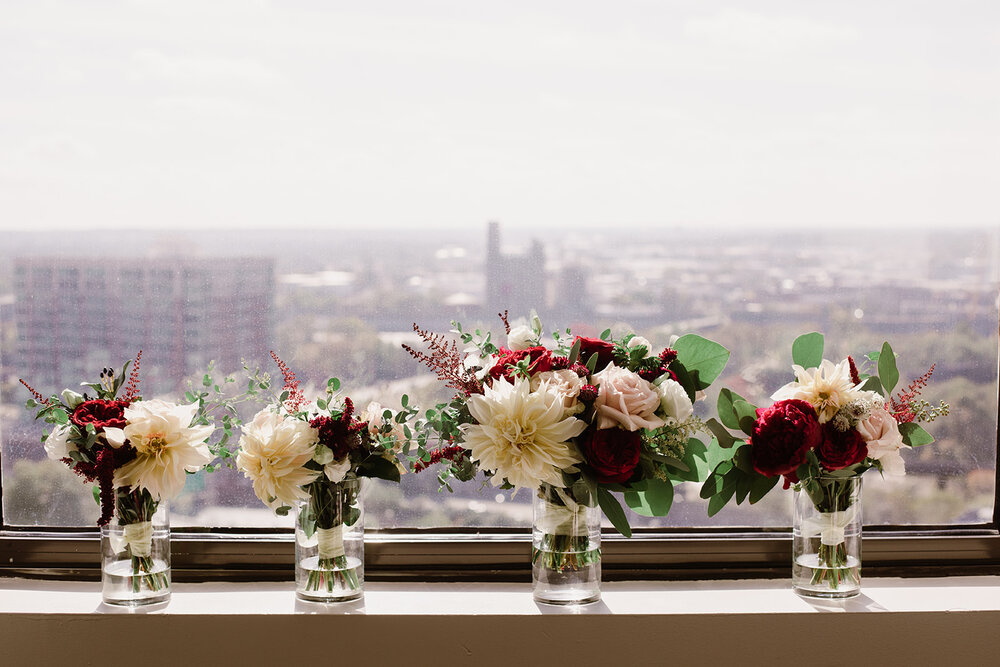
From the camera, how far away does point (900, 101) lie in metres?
1.68

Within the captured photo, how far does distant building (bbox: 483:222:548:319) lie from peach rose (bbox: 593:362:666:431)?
1.04ft

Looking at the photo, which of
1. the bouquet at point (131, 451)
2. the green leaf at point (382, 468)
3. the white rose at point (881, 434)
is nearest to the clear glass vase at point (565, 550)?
the green leaf at point (382, 468)

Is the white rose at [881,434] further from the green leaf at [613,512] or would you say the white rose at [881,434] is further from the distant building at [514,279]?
the distant building at [514,279]

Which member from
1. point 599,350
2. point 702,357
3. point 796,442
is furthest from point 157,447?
point 796,442

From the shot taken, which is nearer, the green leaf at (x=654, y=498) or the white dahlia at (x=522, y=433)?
the white dahlia at (x=522, y=433)

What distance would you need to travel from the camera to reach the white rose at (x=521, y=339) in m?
1.46

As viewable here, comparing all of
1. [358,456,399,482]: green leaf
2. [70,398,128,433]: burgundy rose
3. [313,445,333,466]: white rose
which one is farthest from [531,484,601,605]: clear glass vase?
[70,398,128,433]: burgundy rose

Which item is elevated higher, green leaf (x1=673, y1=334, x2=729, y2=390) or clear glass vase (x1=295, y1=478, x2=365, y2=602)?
green leaf (x1=673, y1=334, x2=729, y2=390)

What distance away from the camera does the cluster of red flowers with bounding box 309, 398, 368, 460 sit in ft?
4.70

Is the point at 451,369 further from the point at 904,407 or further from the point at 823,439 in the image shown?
the point at 904,407

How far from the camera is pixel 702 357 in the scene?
1507 mm

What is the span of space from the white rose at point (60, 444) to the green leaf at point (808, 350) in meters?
1.16

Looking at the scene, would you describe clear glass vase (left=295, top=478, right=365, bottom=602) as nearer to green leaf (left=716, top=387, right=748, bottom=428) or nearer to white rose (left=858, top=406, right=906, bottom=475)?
green leaf (left=716, top=387, right=748, bottom=428)

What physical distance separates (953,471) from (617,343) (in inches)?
28.7
